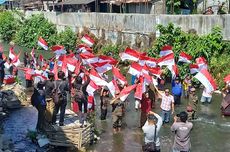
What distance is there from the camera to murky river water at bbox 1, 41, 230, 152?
15.3 metres

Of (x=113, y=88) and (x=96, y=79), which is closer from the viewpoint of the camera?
(x=96, y=79)

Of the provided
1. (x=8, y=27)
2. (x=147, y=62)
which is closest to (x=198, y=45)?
(x=147, y=62)

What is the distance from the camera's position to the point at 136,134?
54.6 feet

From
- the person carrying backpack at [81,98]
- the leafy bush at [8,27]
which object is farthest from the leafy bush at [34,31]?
the person carrying backpack at [81,98]

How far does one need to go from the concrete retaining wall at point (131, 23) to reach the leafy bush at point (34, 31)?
97 centimetres

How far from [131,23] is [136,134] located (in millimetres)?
19204

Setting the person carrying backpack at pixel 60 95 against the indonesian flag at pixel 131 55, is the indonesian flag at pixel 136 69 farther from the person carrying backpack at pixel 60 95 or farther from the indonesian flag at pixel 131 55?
the person carrying backpack at pixel 60 95

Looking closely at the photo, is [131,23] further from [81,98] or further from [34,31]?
[81,98]

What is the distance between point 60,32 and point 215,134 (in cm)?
2973

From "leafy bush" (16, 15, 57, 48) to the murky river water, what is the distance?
27.1 meters

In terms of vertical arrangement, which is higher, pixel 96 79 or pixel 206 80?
pixel 96 79

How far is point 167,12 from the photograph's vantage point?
117 feet

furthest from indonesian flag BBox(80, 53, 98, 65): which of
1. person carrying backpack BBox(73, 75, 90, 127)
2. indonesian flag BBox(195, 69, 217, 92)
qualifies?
indonesian flag BBox(195, 69, 217, 92)

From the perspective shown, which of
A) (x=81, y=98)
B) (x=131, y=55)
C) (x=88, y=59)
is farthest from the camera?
(x=131, y=55)
